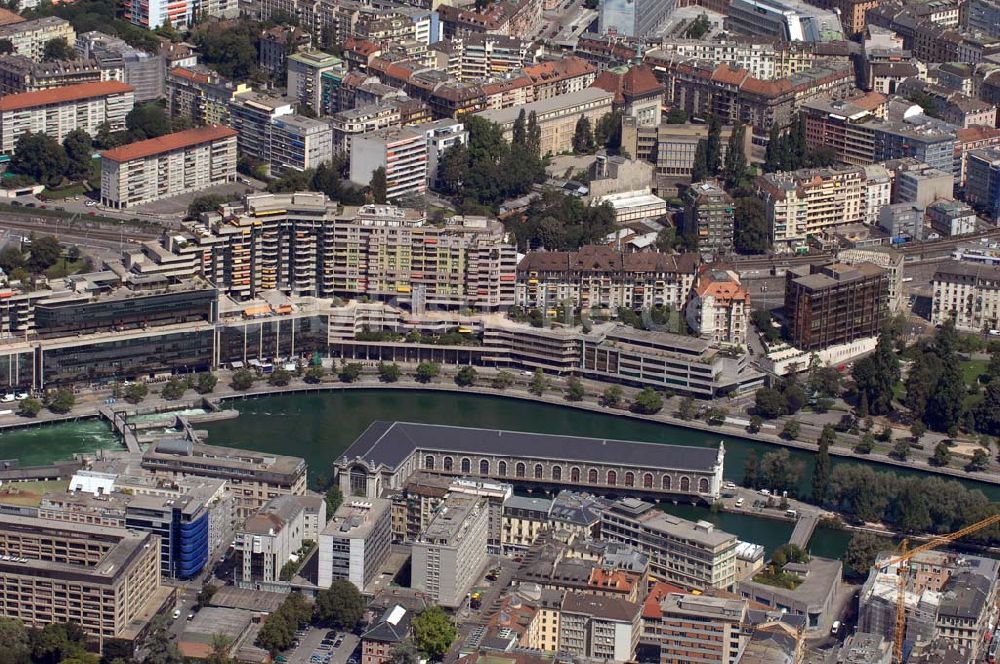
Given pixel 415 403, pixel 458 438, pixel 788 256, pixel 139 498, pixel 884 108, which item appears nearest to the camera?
pixel 139 498

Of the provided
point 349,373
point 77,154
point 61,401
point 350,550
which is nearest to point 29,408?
point 61,401

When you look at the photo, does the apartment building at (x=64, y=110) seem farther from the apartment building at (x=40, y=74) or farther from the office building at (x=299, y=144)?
the office building at (x=299, y=144)

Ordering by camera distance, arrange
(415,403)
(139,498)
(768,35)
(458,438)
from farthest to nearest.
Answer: (768,35) < (415,403) < (458,438) < (139,498)

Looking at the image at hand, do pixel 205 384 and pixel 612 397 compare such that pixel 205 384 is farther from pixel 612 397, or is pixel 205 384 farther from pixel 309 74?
pixel 309 74

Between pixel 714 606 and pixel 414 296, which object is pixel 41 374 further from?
pixel 714 606

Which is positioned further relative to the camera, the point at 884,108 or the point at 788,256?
the point at 884,108

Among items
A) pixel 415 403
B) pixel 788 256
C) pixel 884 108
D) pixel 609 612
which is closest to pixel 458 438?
pixel 415 403
